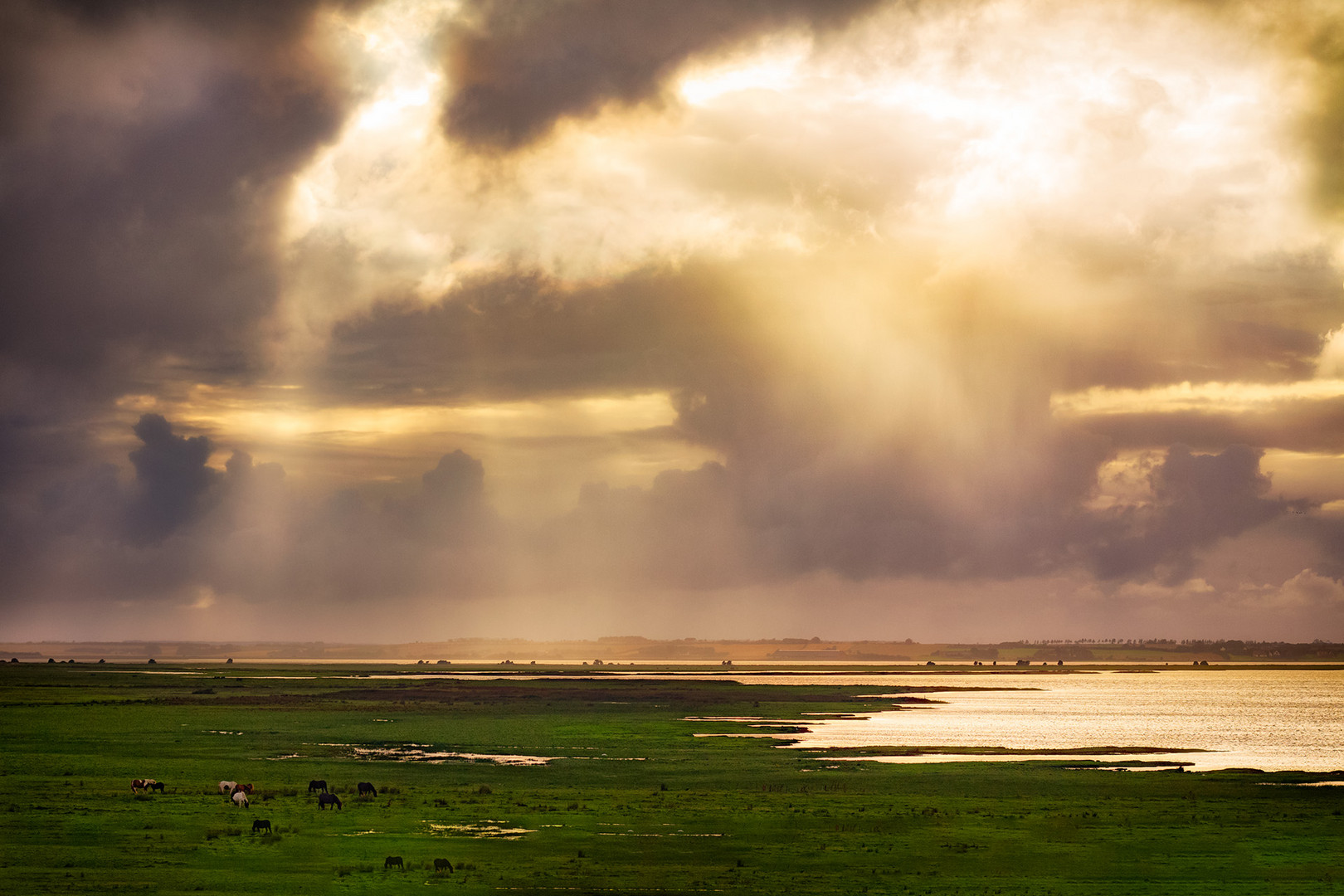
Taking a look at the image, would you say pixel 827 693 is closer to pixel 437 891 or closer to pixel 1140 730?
pixel 1140 730

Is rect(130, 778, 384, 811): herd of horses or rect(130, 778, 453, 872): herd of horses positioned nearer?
rect(130, 778, 453, 872): herd of horses

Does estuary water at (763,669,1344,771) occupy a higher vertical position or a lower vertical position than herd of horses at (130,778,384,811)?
lower

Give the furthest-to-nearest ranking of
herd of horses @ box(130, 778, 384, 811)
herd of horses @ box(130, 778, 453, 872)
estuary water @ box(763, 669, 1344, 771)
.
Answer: estuary water @ box(763, 669, 1344, 771)
herd of horses @ box(130, 778, 384, 811)
herd of horses @ box(130, 778, 453, 872)

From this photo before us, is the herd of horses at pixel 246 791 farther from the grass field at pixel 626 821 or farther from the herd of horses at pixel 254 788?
the grass field at pixel 626 821

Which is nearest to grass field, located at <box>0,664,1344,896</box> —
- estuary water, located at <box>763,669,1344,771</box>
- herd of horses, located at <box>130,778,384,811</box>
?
herd of horses, located at <box>130,778,384,811</box>

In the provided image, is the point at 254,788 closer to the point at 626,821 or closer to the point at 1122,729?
the point at 626,821

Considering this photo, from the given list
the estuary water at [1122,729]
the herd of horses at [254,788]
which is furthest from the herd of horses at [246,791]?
the estuary water at [1122,729]

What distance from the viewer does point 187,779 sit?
214ft

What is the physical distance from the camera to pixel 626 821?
2015 inches

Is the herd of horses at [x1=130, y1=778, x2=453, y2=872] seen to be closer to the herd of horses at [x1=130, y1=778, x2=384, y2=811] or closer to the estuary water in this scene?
the herd of horses at [x1=130, y1=778, x2=384, y2=811]

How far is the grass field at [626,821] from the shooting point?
39844 millimetres

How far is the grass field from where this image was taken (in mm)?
39844

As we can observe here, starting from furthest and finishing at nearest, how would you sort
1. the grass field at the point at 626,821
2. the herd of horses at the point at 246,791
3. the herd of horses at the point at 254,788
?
the herd of horses at the point at 246,791
the herd of horses at the point at 254,788
the grass field at the point at 626,821

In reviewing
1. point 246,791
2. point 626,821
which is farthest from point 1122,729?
point 246,791
